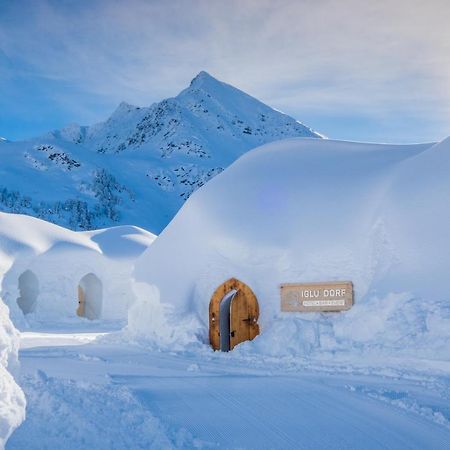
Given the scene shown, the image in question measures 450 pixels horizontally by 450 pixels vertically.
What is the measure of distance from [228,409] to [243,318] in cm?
531

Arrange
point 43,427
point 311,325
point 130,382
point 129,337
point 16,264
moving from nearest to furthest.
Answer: point 43,427 < point 130,382 < point 311,325 < point 129,337 < point 16,264

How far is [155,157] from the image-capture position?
113625 millimetres

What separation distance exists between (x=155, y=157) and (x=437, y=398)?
110 metres

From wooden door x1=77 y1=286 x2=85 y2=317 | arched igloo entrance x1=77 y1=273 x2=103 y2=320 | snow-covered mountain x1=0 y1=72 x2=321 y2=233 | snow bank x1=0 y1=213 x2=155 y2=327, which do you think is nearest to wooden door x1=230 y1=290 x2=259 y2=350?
snow bank x1=0 y1=213 x2=155 y2=327

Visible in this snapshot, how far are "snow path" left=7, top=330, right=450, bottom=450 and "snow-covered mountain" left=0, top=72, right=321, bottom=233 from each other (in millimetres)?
62004

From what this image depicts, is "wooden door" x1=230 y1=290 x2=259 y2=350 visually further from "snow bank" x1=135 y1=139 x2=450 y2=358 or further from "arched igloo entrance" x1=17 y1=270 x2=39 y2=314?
"arched igloo entrance" x1=17 y1=270 x2=39 y2=314

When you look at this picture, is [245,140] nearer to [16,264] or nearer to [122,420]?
[16,264]

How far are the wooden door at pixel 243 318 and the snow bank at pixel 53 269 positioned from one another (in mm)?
12084

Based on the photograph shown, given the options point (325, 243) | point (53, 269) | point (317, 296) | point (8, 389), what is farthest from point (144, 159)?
point (8, 389)

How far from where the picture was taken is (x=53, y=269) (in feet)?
75.8

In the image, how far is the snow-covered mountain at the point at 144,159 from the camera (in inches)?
2888

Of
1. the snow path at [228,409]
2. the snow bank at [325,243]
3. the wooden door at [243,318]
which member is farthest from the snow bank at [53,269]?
the snow path at [228,409]

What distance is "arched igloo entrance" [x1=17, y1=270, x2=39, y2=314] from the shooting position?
23.1m

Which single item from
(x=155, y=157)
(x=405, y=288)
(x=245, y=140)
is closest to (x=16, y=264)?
(x=405, y=288)
